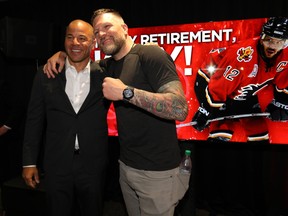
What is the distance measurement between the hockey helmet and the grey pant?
1434 millimetres

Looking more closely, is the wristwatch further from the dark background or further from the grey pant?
the dark background

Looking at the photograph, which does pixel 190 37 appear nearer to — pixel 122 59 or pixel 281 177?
pixel 122 59

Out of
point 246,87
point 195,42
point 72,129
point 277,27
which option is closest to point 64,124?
point 72,129

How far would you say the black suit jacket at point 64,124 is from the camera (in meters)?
1.70

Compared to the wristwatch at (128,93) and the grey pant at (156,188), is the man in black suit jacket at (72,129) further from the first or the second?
the wristwatch at (128,93)

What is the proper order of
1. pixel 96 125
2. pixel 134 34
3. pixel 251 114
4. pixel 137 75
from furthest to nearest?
pixel 134 34 < pixel 251 114 < pixel 96 125 < pixel 137 75

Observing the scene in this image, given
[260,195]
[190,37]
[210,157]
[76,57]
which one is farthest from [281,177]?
[76,57]

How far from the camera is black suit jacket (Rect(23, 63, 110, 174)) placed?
1697 mm

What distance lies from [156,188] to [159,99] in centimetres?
51

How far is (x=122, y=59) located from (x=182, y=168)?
69 centimetres

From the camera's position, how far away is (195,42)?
248 cm

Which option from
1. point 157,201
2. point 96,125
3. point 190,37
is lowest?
point 157,201

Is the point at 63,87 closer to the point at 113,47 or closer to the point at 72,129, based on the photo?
the point at 72,129

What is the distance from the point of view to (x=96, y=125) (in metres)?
1.75
